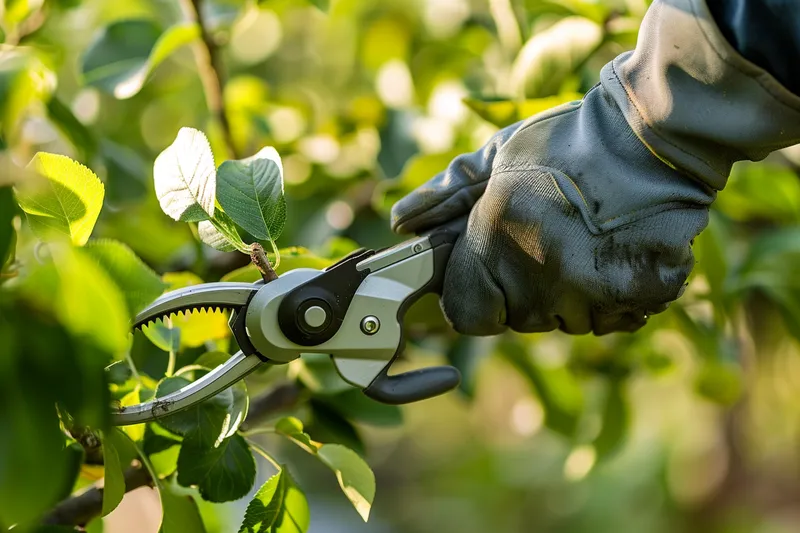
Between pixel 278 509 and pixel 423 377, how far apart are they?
125 mm

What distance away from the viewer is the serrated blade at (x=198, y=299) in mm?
515

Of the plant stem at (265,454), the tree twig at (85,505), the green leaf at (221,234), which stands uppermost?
the green leaf at (221,234)

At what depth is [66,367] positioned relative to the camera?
38 cm

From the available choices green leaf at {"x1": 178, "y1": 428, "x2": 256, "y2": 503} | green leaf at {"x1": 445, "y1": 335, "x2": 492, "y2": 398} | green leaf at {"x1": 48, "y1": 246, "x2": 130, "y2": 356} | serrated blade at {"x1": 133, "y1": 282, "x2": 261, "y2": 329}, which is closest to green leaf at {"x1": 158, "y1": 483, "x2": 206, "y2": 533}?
green leaf at {"x1": 178, "y1": 428, "x2": 256, "y2": 503}

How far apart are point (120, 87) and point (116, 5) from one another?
0.52 m

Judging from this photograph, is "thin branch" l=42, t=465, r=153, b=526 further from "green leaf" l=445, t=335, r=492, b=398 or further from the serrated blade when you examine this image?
"green leaf" l=445, t=335, r=492, b=398

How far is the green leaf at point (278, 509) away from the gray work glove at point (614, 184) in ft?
0.52


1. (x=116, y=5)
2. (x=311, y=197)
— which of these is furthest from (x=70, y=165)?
(x=116, y=5)

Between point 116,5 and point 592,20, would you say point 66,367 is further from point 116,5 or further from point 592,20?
point 116,5

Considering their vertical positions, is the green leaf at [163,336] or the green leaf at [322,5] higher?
the green leaf at [322,5]

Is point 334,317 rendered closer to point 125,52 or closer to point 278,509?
point 278,509

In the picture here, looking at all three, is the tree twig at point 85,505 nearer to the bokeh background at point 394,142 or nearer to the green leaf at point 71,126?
the bokeh background at point 394,142

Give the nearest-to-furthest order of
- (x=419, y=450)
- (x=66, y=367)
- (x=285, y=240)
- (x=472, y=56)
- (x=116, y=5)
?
(x=66, y=367), (x=285, y=240), (x=472, y=56), (x=116, y=5), (x=419, y=450)

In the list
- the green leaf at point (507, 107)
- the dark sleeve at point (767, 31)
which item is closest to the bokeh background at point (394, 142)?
the green leaf at point (507, 107)
